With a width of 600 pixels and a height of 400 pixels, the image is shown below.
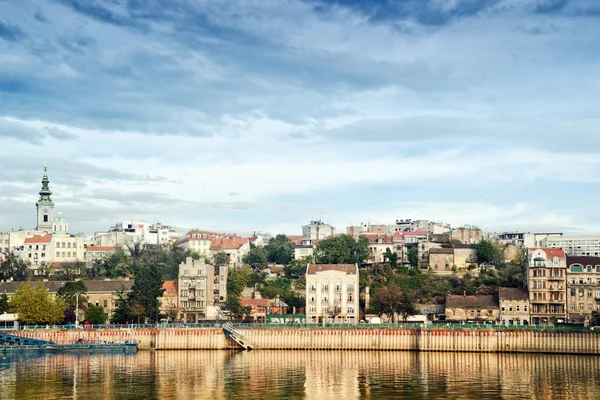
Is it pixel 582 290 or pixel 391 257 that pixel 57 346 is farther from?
pixel 391 257

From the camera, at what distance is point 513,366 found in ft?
283

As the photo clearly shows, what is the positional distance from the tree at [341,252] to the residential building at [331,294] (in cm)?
2809

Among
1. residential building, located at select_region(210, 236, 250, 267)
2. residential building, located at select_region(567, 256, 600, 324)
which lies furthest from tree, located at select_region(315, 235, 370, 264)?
residential building, located at select_region(567, 256, 600, 324)

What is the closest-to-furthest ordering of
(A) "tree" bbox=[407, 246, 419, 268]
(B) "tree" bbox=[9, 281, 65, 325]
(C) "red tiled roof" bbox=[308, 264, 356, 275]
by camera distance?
(B) "tree" bbox=[9, 281, 65, 325] → (C) "red tiled roof" bbox=[308, 264, 356, 275] → (A) "tree" bbox=[407, 246, 419, 268]

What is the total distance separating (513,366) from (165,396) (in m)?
40.2

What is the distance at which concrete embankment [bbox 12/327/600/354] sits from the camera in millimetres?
101375

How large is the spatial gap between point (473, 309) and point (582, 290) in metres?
16.2

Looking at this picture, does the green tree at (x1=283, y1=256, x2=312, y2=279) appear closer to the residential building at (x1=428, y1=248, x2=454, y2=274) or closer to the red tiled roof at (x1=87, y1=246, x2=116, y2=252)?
the residential building at (x1=428, y1=248, x2=454, y2=274)

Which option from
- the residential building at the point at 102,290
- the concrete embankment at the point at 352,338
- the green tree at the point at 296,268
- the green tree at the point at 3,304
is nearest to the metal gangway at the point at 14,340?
the concrete embankment at the point at 352,338

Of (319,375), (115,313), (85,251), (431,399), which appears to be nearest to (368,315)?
(115,313)

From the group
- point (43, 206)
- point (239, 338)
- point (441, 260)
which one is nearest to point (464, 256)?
point (441, 260)

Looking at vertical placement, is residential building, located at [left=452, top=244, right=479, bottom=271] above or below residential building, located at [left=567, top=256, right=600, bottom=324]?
above

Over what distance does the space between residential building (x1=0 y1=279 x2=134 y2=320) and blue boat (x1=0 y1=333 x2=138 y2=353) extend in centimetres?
2247

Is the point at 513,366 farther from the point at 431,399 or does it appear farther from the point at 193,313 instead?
the point at 193,313
